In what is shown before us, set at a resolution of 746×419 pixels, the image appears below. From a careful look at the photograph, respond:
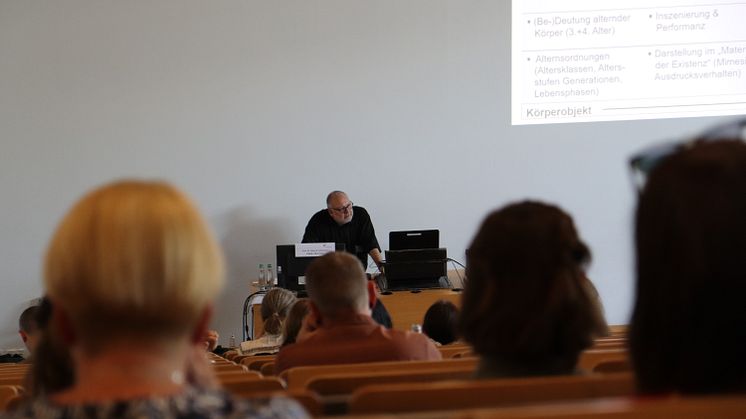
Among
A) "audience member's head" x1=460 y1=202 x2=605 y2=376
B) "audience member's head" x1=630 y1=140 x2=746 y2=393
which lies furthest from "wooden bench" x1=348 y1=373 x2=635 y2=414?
"audience member's head" x1=460 y1=202 x2=605 y2=376

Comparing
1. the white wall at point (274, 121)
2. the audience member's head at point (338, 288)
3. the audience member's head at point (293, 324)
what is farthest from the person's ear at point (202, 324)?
the white wall at point (274, 121)

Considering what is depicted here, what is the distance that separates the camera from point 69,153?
8.69 m

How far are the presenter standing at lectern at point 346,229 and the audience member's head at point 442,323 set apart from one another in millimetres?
3566

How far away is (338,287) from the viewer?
10.6 feet

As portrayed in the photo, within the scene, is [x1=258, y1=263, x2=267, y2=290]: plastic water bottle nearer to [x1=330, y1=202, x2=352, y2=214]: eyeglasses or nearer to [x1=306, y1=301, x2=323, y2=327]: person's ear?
[x1=330, y1=202, x2=352, y2=214]: eyeglasses

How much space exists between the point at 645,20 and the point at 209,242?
25.6 ft

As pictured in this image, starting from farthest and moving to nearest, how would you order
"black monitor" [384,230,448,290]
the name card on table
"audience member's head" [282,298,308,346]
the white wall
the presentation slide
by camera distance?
the white wall < the presentation slide < the name card on table < "black monitor" [384,230,448,290] < "audience member's head" [282,298,308,346]

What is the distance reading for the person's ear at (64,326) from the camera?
121 cm

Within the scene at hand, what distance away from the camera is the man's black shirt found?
8203 millimetres

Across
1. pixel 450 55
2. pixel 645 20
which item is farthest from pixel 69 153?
pixel 645 20

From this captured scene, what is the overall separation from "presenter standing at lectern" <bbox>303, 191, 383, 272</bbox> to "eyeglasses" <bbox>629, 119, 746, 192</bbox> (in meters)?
6.41

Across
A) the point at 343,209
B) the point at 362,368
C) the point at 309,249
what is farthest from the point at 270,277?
the point at 362,368

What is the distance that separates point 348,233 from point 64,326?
698 cm

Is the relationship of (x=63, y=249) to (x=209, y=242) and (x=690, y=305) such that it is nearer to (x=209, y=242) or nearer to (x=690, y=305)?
(x=209, y=242)
